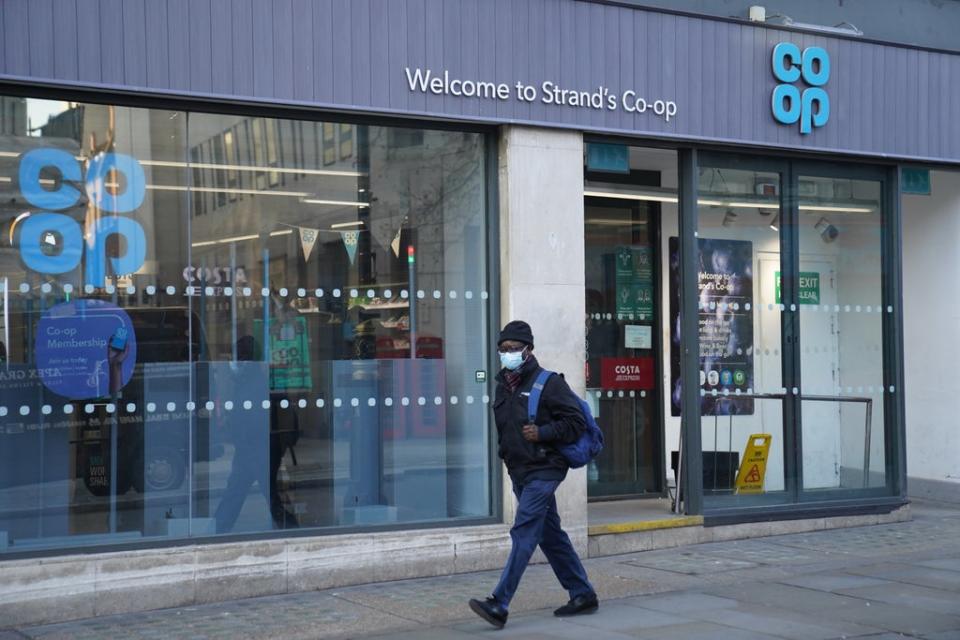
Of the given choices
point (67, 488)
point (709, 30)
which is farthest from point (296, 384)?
point (709, 30)

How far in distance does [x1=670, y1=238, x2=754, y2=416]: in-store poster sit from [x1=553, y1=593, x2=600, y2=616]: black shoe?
3.76 meters

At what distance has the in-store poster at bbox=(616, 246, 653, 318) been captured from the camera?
1317cm

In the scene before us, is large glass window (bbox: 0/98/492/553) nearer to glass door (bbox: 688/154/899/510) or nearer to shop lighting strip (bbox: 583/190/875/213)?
shop lighting strip (bbox: 583/190/875/213)

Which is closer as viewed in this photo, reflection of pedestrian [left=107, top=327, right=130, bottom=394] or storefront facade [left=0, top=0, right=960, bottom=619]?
storefront facade [left=0, top=0, right=960, bottom=619]

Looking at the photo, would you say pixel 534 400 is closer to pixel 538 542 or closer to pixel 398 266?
pixel 538 542

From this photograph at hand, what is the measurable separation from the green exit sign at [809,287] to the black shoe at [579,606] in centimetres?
506

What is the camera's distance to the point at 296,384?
9.58m

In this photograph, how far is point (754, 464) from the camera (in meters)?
12.0

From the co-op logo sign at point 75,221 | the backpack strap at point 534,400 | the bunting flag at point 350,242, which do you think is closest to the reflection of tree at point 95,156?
the co-op logo sign at point 75,221

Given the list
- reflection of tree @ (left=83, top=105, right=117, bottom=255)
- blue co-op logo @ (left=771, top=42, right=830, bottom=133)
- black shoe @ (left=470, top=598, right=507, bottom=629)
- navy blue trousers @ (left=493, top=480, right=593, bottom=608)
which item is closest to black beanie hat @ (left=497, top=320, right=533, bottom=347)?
navy blue trousers @ (left=493, top=480, right=593, bottom=608)

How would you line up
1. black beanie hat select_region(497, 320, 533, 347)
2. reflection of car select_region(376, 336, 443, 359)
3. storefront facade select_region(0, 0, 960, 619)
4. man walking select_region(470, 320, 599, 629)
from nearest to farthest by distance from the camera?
man walking select_region(470, 320, 599, 629) → black beanie hat select_region(497, 320, 533, 347) → storefront facade select_region(0, 0, 960, 619) → reflection of car select_region(376, 336, 443, 359)

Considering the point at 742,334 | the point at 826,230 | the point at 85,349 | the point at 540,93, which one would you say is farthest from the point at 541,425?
the point at 826,230

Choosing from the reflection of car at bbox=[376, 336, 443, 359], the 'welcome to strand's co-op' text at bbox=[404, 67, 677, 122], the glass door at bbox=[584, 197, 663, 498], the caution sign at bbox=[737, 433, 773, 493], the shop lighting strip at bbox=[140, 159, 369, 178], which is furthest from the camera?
the glass door at bbox=[584, 197, 663, 498]

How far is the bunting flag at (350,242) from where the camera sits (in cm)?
987
